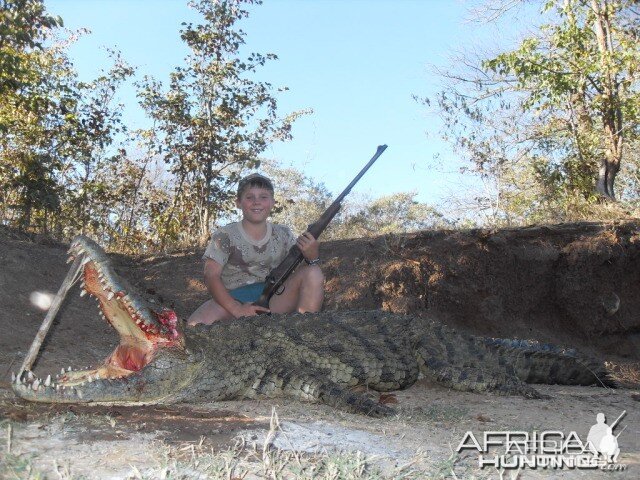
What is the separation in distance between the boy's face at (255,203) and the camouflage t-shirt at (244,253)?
7.3 inches

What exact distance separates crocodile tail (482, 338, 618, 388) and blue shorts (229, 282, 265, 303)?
2.06 m

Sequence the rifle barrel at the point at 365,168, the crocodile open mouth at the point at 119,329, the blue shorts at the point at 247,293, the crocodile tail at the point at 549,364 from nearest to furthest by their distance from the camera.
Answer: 1. the crocodile open mouth at the point at 119,329
2. the blue shorts at the point at 247,293
3. the crocodile tail at the point at 549,364
4. the rifle barrel at the point at 365,168

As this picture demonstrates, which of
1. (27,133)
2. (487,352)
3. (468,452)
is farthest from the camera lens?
(27,133)

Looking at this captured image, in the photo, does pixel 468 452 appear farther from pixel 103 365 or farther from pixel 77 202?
pixel 77 202

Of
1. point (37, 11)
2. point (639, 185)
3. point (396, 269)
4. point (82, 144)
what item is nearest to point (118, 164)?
point (82, 144)

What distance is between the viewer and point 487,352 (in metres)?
5.22

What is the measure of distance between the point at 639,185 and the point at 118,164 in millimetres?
12572

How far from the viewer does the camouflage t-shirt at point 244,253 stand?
16.8ft

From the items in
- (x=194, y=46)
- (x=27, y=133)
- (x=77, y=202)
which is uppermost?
(x=194, y=46)

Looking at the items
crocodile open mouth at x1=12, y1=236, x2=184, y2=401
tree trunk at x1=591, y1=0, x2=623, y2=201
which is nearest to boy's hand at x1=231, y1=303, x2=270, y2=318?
crocodile open mouth at x1=12, y1=236, x2=184, y2=401

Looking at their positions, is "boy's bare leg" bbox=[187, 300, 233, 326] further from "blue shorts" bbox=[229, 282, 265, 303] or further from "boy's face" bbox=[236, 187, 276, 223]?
"boy's face" bbox=[236, 187, 276, 223]

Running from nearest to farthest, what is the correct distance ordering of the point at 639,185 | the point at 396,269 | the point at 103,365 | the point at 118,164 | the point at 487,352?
the point at 103,365 < the point at 487,352 < the point at 396,269 < the point at 118,164 < the point at 639,185

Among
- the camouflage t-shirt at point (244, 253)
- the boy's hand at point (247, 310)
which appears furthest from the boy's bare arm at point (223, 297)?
the camouflage t-shirt at point (244, 253)

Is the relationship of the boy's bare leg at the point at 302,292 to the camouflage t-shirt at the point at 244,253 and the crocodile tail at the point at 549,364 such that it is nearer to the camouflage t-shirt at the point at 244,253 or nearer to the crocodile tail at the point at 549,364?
the camouflage t-shirt at the point at 244,253
